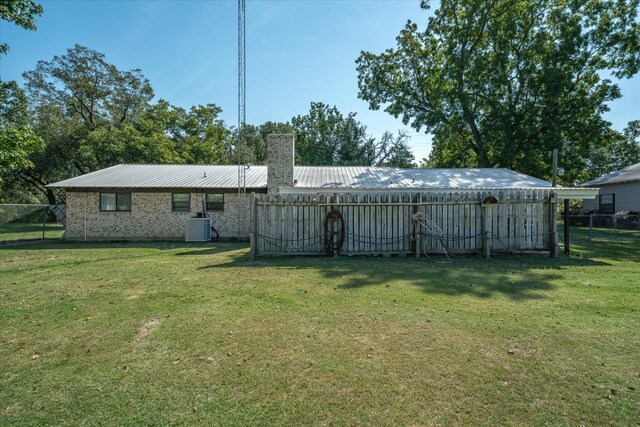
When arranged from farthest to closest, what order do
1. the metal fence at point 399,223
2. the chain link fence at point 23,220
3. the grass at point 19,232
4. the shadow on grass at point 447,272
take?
the chain link fence at point 23,220 → the grass at point 19,232 → the metal fence at point 399,223 → the shadow on grass at point 447,272

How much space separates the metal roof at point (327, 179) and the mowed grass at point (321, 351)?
775 cm

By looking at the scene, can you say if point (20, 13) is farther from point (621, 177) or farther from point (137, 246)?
point (621, 177)

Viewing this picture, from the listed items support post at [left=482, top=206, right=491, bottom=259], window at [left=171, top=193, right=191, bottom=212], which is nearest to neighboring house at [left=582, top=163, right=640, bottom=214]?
support post at [left=482, top=206, right=491, bottom=259]

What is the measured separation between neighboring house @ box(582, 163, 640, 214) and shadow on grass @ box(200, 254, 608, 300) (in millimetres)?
20566

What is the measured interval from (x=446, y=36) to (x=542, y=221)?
19.9 m

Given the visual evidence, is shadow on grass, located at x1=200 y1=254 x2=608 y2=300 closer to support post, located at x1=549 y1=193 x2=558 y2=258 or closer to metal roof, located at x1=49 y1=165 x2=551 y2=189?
support post, located at x1=549 y1=193 x2=558 y2=258

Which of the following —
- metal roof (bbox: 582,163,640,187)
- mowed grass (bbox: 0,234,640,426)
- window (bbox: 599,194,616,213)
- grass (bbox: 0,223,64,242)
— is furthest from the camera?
window (bbox: 599,194,616,213)

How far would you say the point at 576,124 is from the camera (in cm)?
2123

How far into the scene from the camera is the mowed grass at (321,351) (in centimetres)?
251

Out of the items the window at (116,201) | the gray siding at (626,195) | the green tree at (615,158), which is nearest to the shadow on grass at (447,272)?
the window at (116,201)

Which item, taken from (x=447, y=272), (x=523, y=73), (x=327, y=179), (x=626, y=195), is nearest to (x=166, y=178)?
(x=327, y=179)

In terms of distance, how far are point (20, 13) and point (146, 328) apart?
16.4 meters

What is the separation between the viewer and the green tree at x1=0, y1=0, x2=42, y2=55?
1243cm

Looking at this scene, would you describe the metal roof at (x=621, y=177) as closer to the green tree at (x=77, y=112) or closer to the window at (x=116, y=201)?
the window at (x=116, y=201)
